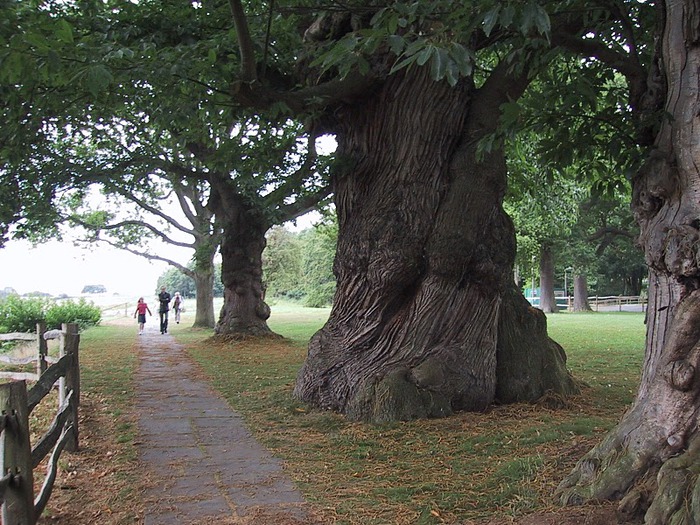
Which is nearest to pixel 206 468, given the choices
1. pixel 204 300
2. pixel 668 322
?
pixel 668 322

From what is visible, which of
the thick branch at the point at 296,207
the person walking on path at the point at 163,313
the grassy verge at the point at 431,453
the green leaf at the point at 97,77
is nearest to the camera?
the green leaf at the point at 97,77

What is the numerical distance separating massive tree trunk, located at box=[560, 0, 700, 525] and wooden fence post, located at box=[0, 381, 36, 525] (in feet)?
11.4

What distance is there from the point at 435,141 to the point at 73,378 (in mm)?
5246

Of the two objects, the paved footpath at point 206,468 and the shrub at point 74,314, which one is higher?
the shrub at point 74,314

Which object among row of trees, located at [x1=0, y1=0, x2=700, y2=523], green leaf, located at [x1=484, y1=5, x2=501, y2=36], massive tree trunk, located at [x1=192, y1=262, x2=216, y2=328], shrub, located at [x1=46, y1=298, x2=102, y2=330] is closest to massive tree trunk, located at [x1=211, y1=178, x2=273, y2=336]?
massive tree trunk, located at [x1=192, y1=262, x2=216, y2=328]

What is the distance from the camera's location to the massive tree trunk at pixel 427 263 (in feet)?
27.2

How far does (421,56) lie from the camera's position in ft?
11.5

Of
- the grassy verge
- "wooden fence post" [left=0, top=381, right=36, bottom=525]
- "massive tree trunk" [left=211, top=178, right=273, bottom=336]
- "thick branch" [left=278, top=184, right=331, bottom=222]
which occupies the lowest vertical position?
the grassy verge

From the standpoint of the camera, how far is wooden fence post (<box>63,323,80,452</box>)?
22.2ft

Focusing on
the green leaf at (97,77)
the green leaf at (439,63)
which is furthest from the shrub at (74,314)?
the green leaf at (439,63)

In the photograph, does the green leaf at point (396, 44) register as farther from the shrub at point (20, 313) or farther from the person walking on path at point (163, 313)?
the shrub at point (20, 313)

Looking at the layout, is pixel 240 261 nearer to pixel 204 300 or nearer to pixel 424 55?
pixel 204 300

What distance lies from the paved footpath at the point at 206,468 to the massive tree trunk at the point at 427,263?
1541 mm

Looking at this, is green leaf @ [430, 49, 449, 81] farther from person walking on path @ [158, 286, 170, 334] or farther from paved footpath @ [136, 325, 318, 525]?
person walking on path @ [158, 286, 170, 334]
